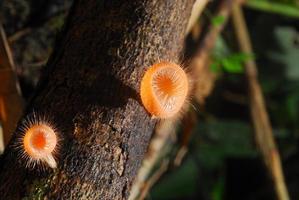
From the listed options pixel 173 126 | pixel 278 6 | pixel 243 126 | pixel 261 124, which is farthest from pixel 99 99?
pixel 243 126

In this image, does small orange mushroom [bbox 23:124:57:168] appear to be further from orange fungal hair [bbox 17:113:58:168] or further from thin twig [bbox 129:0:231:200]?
thin twig [bbox 129:0:231:200]

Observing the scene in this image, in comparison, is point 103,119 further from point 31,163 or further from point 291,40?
point 291,40

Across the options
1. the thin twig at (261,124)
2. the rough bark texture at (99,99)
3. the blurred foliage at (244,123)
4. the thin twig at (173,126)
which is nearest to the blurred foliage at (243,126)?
the blurred foliage at (244,123)

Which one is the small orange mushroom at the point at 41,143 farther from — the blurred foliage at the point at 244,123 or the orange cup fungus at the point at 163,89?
the blurred foliage at the point at 244,123

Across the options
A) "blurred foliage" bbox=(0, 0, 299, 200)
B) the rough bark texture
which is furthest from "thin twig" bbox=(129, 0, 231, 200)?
the rough bark texture

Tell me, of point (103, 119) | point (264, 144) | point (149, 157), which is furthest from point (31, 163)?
point (264, 144)

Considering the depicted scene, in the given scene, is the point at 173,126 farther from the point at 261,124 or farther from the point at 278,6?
the point at 278,6

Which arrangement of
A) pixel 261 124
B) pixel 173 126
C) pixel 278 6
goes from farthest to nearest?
pixel 278 6 → pixel 261 124 → pixel 173 126
